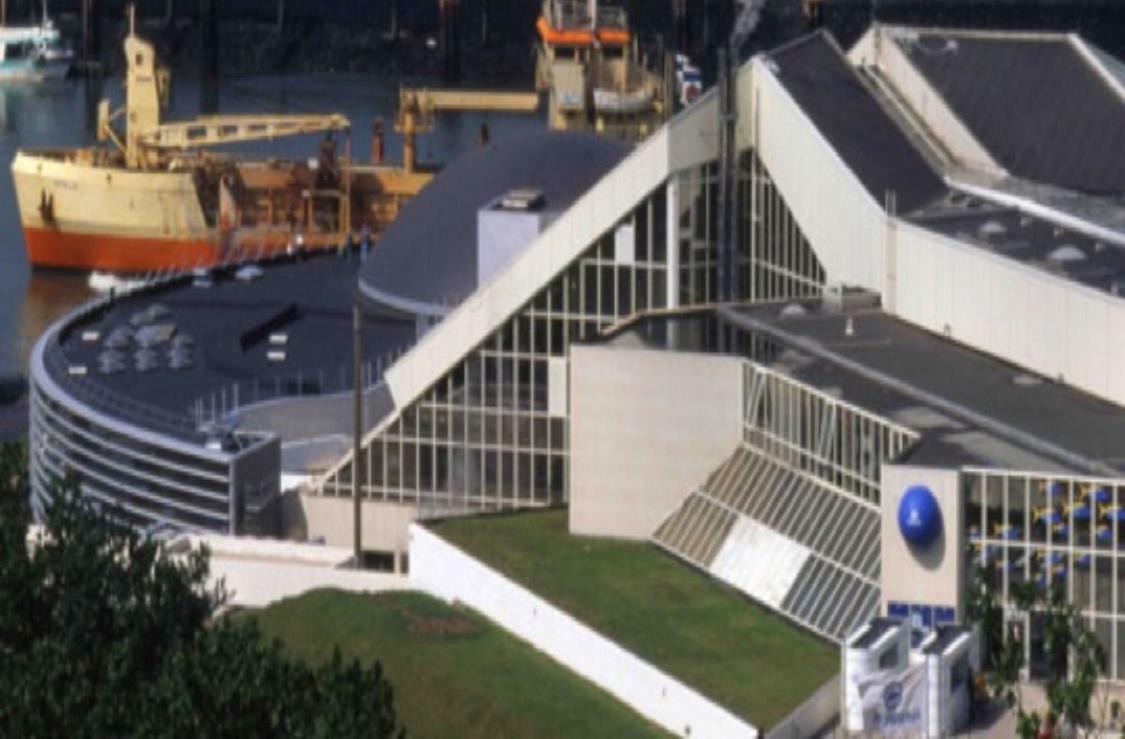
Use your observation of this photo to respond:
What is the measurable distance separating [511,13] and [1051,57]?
3374 inches

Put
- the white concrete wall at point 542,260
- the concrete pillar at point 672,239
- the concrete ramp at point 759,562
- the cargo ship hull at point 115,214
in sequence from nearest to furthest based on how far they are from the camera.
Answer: the concrete ramp at point 759,562 < the white concrete wall at point 542,260 < the concrete pillar at point 672,239 < the cargo ship hull at point 115,214

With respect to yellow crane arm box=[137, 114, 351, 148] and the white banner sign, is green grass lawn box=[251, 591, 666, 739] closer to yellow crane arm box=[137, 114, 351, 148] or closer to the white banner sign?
the white banner sign

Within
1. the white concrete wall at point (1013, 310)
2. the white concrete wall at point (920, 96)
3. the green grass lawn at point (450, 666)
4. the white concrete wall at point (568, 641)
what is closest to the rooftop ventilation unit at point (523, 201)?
the white concrete wall at point (920, 96)

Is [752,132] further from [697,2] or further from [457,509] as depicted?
[697,2]

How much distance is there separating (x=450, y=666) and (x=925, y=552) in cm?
550

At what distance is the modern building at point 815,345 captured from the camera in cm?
4372

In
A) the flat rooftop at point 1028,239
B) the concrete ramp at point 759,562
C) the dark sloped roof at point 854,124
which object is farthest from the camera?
the dark sloped roof at point 854,124

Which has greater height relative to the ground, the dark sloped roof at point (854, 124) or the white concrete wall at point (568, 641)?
the dark sloped roof at point (854, 124)

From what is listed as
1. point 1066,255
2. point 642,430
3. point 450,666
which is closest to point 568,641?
point 450,666

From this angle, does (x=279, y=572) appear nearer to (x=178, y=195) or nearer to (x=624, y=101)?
(x=624, y=101)

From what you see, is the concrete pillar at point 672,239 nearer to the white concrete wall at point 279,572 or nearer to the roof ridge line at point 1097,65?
the white concrete wall at point 279,572

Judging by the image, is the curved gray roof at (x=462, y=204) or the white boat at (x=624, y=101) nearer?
the curved gray roof at (x=462, y=204)

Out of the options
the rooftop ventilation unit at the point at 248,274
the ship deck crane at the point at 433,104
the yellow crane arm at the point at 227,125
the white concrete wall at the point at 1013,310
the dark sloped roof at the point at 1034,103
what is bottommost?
the yellow crane arm at the point at 227,125

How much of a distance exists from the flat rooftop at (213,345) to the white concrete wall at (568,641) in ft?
20.3
